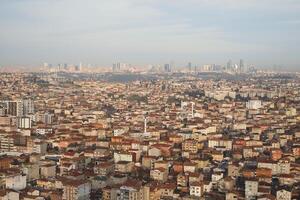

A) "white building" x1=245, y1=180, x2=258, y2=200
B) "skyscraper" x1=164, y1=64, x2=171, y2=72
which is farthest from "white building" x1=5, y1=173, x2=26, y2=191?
"skyscraper" x1=164, y1=64, x2=171, y2=72

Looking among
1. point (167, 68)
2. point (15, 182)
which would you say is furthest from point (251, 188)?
point (167, 68)

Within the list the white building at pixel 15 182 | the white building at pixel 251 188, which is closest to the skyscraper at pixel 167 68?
the white building at pixel 15 182

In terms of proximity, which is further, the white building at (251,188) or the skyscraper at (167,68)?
the skyscraper at (167,68)

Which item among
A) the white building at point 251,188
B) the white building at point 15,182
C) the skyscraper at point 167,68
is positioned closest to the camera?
the white building at point 251,188

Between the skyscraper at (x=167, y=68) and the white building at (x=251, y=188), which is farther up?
the skyscraper at (x=167, y=68)

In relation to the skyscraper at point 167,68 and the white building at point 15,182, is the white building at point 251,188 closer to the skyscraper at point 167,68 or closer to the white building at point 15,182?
the white building at point 15,182

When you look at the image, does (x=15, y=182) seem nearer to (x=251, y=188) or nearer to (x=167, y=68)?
(x=251, y=188)

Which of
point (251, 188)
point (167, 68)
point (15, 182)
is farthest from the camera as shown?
point (167, 68)

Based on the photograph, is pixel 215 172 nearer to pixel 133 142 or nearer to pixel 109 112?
pixel 133 142

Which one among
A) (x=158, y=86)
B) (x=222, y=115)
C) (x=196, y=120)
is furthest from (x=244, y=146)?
(x=158, y=86)

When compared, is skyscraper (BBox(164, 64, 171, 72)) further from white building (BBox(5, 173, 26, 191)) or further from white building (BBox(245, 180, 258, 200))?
white building (BBox(245, 180, 258, 200))

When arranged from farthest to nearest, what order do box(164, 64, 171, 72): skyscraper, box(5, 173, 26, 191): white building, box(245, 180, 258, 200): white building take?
1. box(164, 64, 171, 72): skyscraper
2. box(5, 173, 26, 191): white building
3. box(245, 180, 258, 200): white building
